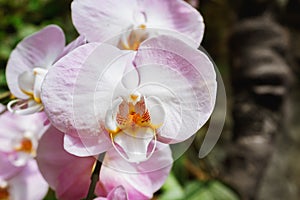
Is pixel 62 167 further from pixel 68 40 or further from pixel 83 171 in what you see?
pixel 68 40

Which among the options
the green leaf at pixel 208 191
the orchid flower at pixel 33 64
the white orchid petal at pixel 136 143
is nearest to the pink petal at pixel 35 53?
the orchid flower at pixel 33 64

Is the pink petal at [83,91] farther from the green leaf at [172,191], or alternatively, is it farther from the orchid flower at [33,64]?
the green leaf at [172,191]

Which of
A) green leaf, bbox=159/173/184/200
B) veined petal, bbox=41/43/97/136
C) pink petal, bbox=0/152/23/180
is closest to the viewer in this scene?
veined petal, bbox=41/43/97/136

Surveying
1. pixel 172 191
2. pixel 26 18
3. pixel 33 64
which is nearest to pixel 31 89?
pixel 33 64

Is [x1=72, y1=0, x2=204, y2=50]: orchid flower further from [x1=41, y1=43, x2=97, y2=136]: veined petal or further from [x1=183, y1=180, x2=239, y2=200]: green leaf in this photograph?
[x1=183, y1=180, x2=239, y2=200]: green leaf

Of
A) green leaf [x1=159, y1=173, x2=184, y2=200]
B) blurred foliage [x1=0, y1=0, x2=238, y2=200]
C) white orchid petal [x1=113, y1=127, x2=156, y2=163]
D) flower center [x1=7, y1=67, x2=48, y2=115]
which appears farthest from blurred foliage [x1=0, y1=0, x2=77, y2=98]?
white orchid petal [x1=113, y1=127, x2=156, y2=163]

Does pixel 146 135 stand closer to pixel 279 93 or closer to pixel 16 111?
pixel 16 111
